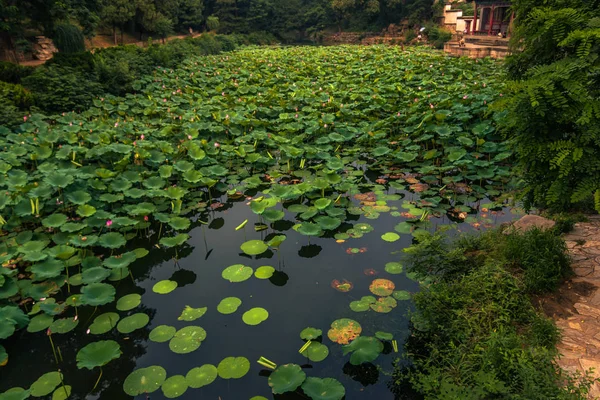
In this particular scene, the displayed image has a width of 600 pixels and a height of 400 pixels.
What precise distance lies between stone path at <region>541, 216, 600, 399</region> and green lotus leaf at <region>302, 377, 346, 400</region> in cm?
140

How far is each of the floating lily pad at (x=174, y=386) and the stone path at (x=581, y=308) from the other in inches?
97.8

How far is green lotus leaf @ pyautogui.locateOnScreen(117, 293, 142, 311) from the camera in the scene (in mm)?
3371

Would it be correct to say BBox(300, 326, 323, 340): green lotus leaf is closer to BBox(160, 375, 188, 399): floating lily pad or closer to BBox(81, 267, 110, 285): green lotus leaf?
BBox(160, 375, 188, 399): floating lily pad

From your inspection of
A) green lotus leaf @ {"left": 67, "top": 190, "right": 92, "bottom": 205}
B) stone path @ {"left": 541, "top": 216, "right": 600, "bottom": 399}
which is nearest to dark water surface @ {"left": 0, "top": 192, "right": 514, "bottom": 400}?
green lotus leaf @ {"left": 67, "top": 190, "right": 92, "bottom": 205}

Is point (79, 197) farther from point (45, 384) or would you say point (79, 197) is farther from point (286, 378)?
point (286, 378)

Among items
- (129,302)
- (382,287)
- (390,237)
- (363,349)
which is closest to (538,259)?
(382,287)

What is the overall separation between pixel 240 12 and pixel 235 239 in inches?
1400

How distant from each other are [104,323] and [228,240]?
5.39 ft

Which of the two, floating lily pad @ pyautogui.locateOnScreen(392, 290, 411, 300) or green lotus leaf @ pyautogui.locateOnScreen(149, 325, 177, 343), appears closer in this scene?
green lotus leaf @ pyautogui.locateOnScreen(149, 325, 177, 343)

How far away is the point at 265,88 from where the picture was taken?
1034 centimetres

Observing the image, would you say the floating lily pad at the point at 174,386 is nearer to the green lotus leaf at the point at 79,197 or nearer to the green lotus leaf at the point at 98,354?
the green lotus leaf at the point at 98,354

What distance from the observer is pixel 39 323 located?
313 cm

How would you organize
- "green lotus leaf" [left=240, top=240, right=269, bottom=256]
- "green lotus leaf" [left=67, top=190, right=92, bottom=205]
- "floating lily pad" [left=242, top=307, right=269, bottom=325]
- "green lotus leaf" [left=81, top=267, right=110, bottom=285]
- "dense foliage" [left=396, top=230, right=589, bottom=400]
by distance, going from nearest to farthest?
"dense foliage" [left=396, top=230, right=589, bottom=400]
"floating lily pad" [left=242, top=307, right=269, bottom=325]
"green lotus leaf" [left=81, top=267, right=110, bottom=285]
"green lotus leaf" [left=240, top=240, right=269, bottom=256]
"green lotus leaf" [left=67, top=190, right=92, bottom=205]

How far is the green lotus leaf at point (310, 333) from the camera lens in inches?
116
